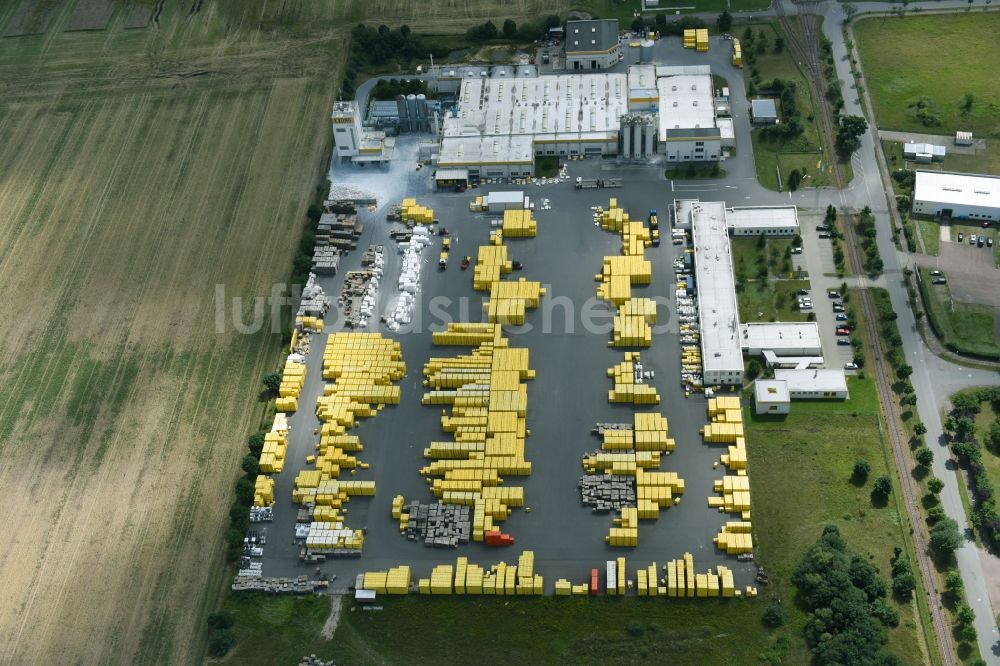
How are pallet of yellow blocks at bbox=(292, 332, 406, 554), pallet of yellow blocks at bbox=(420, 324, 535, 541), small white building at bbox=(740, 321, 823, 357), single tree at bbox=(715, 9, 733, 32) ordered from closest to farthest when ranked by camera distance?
pallet of yellow blocks at bbox=(292, 332, 406, 554), pallet of yellow blocks at bbox=(420, 324, 535, 541), small white building at bbox=(740, 321, 823, 357), single tree at bbox=(715, 9, 733, 32)

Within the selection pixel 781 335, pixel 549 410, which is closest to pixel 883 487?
pixel 781 335

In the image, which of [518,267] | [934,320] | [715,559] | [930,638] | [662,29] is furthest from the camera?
[662,29]

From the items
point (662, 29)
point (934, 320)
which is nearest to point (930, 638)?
point (934, 320)

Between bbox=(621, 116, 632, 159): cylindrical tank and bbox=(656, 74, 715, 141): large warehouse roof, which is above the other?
bbox=(656, 74, 715, 141): large warehouse roof

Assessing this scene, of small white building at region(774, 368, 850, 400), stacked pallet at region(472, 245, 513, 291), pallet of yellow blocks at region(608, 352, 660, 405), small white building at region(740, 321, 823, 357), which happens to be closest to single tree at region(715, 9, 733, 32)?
stacked pallet at region(472, 245, 513, 291)

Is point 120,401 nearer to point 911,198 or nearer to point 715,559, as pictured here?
point 715,559

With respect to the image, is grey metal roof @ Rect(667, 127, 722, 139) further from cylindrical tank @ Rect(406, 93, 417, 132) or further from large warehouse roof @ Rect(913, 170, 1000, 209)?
cylindrical tank @ Rect(406, 93, 417, 132)
